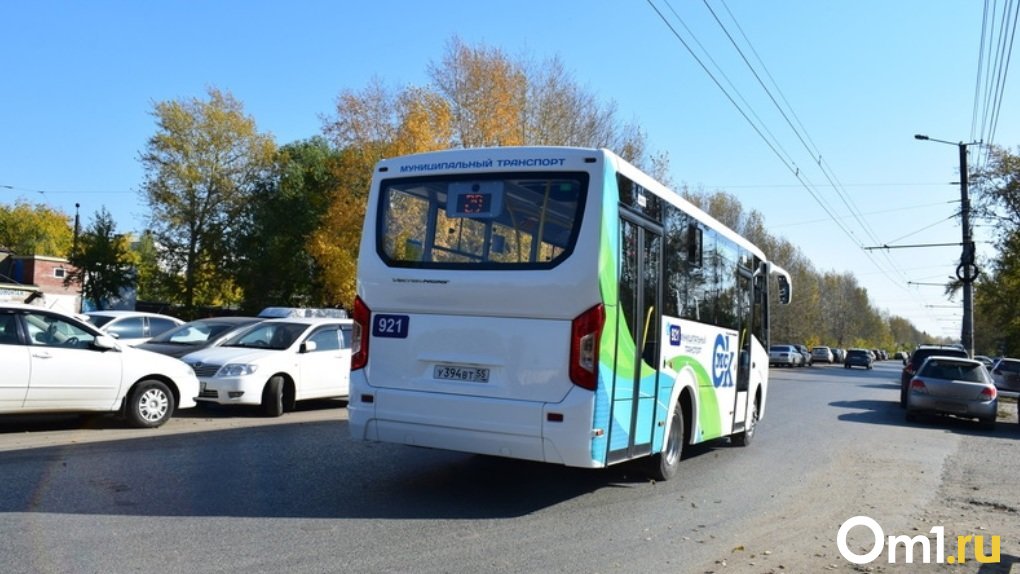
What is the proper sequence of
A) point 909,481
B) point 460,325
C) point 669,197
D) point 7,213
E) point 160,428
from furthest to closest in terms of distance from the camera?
point 7,213 < point 160,428 < point 909,481 < point 669,197 < point 460,325

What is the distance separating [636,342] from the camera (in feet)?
25.0

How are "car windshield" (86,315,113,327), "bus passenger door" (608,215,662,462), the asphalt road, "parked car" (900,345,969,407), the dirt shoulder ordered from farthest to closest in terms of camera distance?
"parked car" (900,345,969,407) → "car windshield" (86,315,113,327) → "bus passenger door" (608,215,662,462) → the dirt shoulder → the asphalt road

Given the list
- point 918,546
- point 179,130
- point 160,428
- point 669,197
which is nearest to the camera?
point 918,546

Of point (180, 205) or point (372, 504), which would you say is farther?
point (180, 205)

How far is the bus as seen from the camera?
696 centimetres

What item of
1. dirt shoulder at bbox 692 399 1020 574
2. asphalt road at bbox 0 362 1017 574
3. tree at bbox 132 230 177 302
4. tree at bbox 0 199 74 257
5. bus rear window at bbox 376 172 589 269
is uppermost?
tree at bbox 0 199 74 257

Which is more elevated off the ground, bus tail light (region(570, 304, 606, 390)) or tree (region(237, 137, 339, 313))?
tree (region(237, 137, 339, 313))

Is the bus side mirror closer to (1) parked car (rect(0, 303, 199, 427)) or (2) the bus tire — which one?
(2) the bus tire

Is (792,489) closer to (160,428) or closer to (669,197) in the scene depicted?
(669,197)

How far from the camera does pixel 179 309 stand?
162 ft

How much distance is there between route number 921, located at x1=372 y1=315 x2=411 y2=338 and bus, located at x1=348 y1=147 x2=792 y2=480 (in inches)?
0.4

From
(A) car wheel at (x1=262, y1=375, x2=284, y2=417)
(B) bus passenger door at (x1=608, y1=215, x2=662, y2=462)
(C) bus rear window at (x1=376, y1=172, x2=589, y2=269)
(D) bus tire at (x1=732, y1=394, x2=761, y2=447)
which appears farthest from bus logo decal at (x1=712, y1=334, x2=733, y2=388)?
(A) car wheel at (x1=262, y1=375, x2=284, y2=417)

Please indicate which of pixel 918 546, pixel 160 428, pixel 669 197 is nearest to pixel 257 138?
pixel 160 428

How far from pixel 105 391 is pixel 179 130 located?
3897 centimetres
